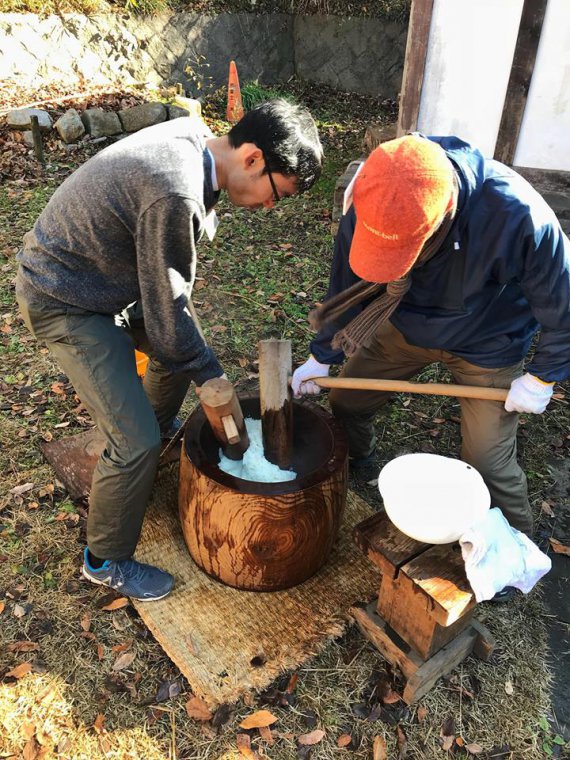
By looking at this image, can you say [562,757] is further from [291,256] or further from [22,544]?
[291,256]

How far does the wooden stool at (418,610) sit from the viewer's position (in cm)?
223

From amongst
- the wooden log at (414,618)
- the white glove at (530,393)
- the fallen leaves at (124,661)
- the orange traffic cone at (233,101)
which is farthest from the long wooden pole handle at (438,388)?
the orange traffic cone at (233,101)

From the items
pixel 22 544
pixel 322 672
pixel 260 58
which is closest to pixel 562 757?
pixel 322 672

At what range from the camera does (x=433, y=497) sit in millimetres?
2211

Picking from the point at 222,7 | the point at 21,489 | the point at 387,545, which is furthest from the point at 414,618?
the point at 222,7

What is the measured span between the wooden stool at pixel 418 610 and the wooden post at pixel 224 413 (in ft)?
2.26

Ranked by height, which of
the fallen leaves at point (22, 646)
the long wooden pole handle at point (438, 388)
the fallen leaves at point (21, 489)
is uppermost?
the long wooden pole handle at point (438, 388)

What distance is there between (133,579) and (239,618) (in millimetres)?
550

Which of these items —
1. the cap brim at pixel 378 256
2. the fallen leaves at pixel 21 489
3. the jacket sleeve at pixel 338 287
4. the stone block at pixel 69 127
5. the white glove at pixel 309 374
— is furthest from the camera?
the stone block at pixel 69 127

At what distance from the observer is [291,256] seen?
20.4 feet

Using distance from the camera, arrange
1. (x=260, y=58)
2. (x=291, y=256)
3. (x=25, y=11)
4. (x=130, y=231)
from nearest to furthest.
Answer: (x=130, y=231) < (x=291, y=256) < (x=25, y=11) < (x=260, y=58)

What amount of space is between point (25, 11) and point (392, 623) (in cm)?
942

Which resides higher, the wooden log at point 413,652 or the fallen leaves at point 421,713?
→ the wooden log at point 413,652

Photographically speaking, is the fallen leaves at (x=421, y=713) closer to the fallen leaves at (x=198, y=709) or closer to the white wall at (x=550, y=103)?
the fallen leaves at (x=198, y=709)
